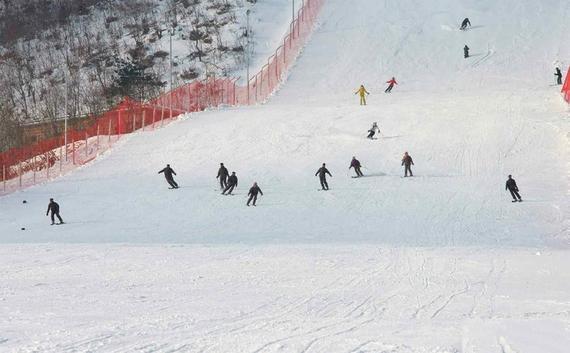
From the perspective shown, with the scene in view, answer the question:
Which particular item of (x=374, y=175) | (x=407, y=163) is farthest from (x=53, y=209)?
(x=407, y=163)

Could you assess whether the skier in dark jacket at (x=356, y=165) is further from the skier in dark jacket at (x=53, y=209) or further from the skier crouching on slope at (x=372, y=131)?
the skier in dark jacket at (x=53, y=209)

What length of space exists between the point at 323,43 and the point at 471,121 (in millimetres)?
22029

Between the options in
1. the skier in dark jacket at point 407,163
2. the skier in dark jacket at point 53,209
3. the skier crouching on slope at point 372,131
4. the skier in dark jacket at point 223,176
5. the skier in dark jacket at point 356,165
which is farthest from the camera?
the skier crouching on slope at point 372,131

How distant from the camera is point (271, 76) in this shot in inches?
1950

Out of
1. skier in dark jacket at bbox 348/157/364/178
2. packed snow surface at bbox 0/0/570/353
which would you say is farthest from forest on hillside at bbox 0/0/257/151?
skier in dark jacket at bbox 348/157/364/178

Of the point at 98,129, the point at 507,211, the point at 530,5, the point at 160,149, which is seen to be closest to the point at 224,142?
the point at 160,149

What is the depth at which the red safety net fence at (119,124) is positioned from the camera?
117ft

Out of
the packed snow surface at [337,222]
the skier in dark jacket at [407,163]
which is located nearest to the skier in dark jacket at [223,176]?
the packed snow surface at [337,222]

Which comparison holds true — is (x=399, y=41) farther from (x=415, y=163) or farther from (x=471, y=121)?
(x=415, y=163)

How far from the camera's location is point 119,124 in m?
39.4

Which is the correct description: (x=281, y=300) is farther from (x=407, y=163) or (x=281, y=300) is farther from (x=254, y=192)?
(x=407, y=163)

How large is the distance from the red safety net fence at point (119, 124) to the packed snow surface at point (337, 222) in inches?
72.6

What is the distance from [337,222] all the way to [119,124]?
821 inches

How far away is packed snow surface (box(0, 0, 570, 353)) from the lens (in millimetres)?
8172
